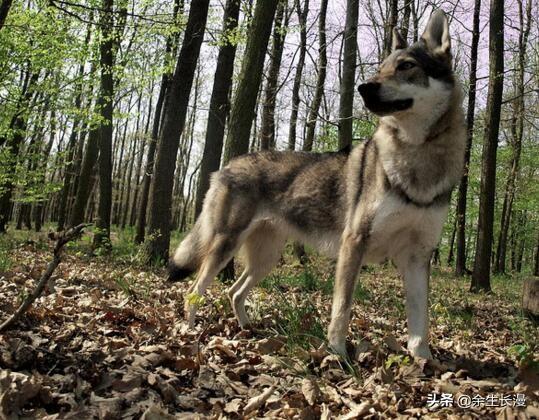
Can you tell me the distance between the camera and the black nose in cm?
341

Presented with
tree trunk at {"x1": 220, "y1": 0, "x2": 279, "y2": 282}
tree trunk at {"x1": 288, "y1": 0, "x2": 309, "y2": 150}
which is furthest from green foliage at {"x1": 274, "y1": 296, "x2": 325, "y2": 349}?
tree trunk at {"x1": 288, "y1": 0, "x2": 309, "y2": 150}

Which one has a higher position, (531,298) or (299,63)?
(299,63)

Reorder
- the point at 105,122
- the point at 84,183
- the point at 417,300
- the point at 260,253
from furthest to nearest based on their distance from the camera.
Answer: the point at 84,183
the point at 105,122
the point at 260,253
the point at 417,300

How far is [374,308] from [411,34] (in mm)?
12573

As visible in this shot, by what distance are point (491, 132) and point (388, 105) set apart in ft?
26.4

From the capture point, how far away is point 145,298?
5211 mm

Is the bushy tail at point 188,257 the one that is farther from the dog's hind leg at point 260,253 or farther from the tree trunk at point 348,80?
the tree trunk at point 348,80

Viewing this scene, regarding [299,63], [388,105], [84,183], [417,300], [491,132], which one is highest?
[299,63]

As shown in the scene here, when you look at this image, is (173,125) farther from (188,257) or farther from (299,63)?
(299,63)

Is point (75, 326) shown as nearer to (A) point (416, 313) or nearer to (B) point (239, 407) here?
(B) point (239, 407)

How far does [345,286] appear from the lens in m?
3.71

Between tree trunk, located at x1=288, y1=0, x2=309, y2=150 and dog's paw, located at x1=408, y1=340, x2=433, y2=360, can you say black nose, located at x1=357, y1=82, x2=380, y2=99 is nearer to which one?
dog's paw, located at x1=408, y1=340, x2=433, y2=360

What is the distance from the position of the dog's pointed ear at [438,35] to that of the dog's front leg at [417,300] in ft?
5.62

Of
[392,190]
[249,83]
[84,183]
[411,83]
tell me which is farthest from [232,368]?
[84,183]
